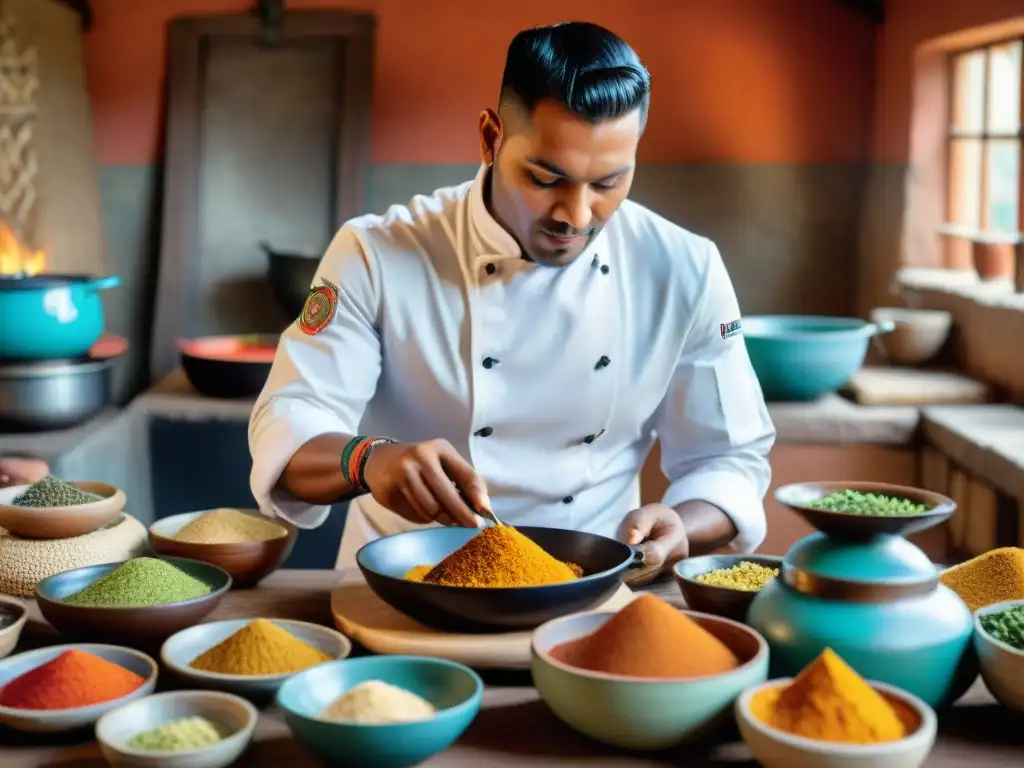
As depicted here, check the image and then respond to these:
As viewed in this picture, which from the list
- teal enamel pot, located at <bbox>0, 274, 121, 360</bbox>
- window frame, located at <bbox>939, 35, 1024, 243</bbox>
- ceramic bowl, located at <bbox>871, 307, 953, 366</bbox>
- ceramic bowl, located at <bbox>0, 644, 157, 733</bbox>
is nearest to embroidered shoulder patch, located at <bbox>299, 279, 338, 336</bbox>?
ceramic bowl, located at <bbox>0, 644, 157, 733</bbox>

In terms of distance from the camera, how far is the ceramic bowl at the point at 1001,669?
1272 mm

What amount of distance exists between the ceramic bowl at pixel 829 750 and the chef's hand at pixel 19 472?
142 centimetres

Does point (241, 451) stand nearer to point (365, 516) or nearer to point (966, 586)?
point (365, 516)

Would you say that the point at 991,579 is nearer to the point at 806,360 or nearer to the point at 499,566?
the point at 499,566

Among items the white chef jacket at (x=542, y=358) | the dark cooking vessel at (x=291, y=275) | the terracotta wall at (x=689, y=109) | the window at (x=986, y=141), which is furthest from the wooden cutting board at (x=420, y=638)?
the terracotta wall at (x=689, y=109)

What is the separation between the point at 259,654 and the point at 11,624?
0.37 m

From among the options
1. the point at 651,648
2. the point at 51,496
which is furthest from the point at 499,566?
the point at 51,496

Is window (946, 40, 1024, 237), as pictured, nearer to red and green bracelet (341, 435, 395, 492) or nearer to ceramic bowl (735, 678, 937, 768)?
red and green bracelet (341, 435, 395, 492)

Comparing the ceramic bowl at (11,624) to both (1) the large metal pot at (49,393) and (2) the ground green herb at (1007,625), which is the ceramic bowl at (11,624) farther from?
(1) the large metal pot at (49,393)

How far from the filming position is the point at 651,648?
125 centimetres

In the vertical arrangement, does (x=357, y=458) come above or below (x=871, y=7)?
below

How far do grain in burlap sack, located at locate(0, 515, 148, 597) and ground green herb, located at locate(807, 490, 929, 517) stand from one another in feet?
3.17

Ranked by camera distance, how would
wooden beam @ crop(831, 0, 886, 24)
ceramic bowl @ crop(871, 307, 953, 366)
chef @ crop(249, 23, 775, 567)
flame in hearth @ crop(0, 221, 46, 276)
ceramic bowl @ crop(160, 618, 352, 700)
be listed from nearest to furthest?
ceramic bowl @ crop(160, 618, 352, 700), chef @ crop(249, 23, 775, 567), ceramic bowl @ crop(871, 307, 953, 366), flame in hearth @ crop(0, 221, 46, 276), wooden beam @ crop(831, 0, 886, 24)

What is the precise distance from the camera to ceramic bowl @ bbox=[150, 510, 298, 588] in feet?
5.73
